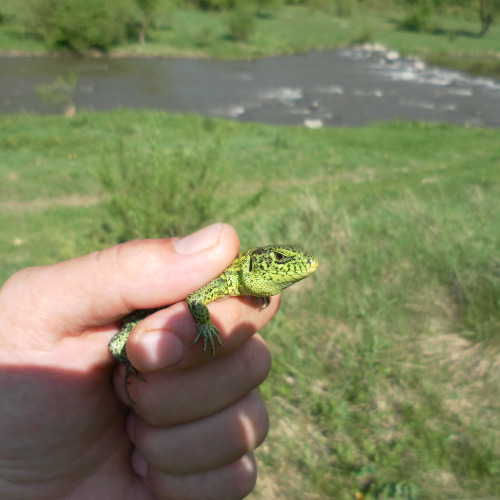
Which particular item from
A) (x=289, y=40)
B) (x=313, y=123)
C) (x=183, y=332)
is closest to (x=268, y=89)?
(x=313, y=123)

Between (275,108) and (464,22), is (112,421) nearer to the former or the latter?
(275,108)

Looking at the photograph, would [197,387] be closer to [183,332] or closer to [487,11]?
[183,332]

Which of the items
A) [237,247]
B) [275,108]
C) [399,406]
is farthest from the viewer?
[275,108]

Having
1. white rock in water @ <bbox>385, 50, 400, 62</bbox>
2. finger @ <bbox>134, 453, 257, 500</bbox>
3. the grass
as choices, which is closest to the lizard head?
finger @ <bbox>134, 453, 257, 500</bbox>

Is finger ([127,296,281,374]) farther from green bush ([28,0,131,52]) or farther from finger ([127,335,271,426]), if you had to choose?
green bush ([28,0,131,52])

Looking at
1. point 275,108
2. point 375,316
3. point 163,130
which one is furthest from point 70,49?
point 375,316

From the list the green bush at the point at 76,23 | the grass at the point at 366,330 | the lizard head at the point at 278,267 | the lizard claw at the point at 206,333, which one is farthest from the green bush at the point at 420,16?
the lizard claw at the point at 206,333
